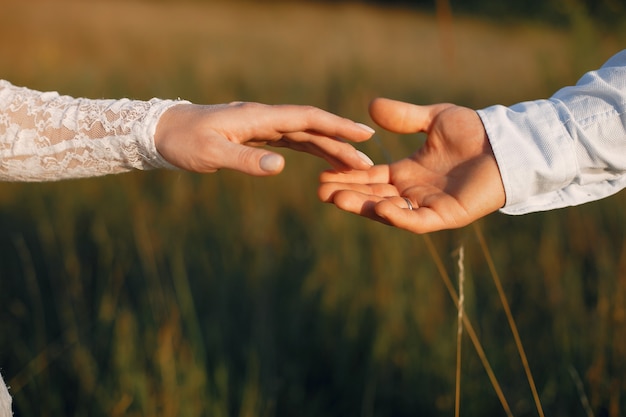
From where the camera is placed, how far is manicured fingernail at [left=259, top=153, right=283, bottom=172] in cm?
114

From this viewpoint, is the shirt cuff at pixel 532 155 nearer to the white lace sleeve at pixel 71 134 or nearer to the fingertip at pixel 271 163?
the fingertip at pixel 271 163

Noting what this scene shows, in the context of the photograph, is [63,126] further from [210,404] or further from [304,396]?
[304,396]

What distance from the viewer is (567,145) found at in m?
1.55

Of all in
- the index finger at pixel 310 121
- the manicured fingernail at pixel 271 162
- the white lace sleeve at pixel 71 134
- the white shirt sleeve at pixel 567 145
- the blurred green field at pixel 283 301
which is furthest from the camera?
the blurred green field at pixel 283 301

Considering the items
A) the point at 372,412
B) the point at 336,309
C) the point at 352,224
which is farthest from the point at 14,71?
the point at 372,412

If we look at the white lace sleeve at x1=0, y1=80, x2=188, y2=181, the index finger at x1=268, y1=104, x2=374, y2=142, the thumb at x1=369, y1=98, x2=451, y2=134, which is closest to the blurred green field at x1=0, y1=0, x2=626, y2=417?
the thumb at x1=369, y1=98, x2=451, y2=134

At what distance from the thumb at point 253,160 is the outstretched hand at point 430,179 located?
0.32 metres

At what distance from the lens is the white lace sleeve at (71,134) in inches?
53.9

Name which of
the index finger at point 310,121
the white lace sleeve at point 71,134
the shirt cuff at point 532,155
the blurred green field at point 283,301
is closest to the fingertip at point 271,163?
the index finger at point 310,121

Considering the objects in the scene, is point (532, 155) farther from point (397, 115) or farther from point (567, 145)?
point (397, 115)

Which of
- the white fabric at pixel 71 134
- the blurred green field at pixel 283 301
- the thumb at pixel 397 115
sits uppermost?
the thumb at pixel 397 115

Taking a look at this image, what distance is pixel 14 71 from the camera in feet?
18.8

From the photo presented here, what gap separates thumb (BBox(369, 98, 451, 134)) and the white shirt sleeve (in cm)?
16

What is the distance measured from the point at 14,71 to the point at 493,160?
5.33 meters
